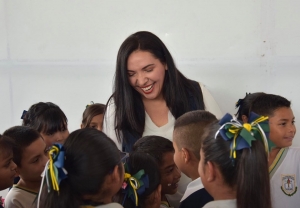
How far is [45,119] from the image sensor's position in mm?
2416

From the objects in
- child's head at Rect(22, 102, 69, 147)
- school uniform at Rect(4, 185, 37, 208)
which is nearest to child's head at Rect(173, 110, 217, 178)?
school uniform at Rect(4, 185, 37, 208)

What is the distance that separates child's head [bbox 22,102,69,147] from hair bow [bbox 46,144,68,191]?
102 cm

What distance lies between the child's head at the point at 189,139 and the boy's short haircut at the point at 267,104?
40 centimetres

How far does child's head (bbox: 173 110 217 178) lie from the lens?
169 cm

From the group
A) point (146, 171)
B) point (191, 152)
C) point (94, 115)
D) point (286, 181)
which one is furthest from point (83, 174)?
point (94, 115)

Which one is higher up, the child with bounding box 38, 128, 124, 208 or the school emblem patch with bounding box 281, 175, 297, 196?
the child with bounding box 38, 128, 124, 208

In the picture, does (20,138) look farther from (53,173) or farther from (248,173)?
(248,173)

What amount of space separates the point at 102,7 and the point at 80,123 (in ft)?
2.57

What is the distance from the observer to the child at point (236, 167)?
51.2 inches

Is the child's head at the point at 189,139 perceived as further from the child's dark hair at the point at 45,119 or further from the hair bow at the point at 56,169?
the child's dark hair at the point at 45,119

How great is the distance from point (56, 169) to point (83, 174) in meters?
0.09

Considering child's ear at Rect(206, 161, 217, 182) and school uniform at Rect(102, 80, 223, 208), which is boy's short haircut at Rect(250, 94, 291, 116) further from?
child's ear at Rect(206, 161, 217, 182)

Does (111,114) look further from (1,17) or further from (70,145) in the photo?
(1,17)

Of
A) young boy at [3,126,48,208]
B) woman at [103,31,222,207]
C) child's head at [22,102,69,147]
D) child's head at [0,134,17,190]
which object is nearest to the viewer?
child's head at [0,134,17,190]
